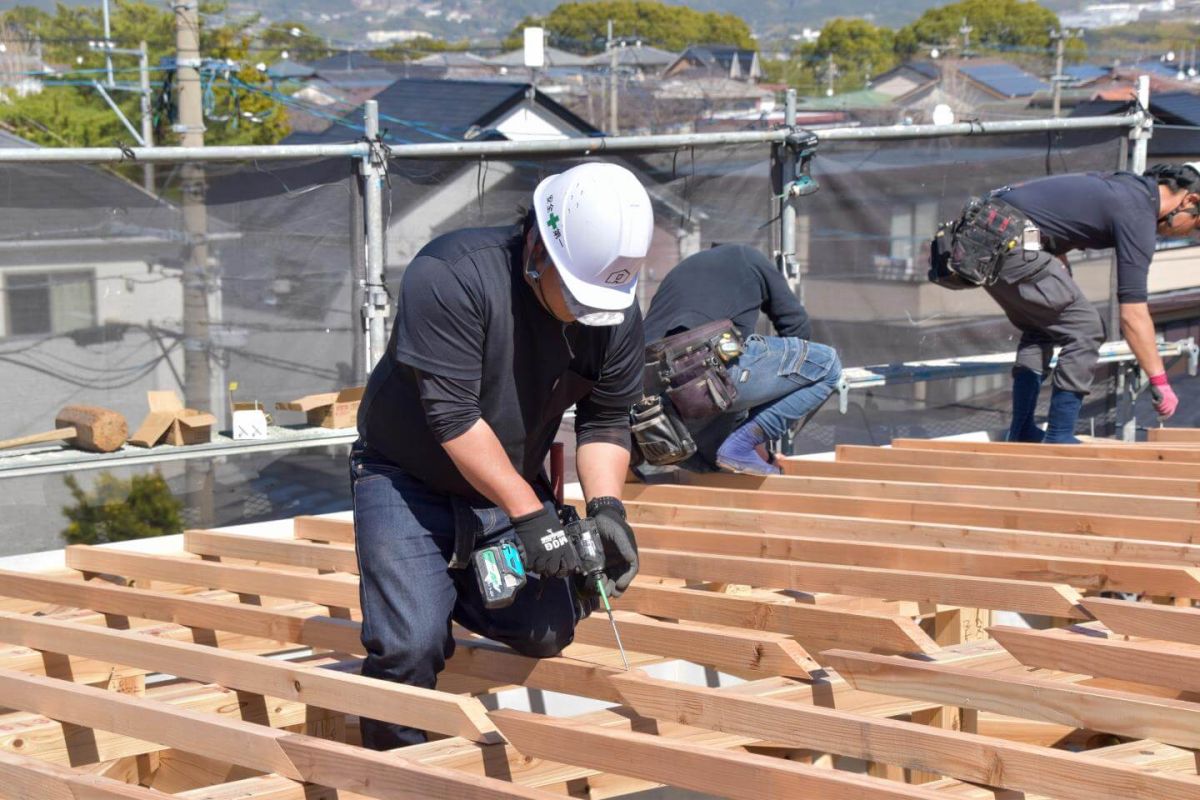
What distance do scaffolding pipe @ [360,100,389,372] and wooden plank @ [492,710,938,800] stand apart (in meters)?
3.43

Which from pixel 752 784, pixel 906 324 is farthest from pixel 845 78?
pixel 752 784

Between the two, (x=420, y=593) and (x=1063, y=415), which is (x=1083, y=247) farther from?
(x=420, y=593)

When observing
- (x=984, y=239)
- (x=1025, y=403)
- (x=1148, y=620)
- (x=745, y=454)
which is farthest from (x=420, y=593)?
(x=1025, y=403)

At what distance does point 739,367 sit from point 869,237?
2116 mm

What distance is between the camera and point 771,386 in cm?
573

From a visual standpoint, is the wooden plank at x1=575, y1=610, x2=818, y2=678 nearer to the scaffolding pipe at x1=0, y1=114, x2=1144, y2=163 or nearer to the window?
the scaffolding pipe at x1=0, y1=114, x2=1144, y2=163

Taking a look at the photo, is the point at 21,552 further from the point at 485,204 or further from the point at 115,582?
the point at 485,204

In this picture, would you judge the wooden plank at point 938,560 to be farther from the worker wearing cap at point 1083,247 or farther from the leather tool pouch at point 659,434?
the worker wearing cap at point 1083,247

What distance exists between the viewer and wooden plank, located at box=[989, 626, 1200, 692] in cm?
304

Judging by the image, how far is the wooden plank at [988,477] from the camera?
500 cm

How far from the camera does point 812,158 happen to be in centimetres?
703

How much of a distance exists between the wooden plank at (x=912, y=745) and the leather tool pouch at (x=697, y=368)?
7.77ft

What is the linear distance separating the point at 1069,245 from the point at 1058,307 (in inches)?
12.4

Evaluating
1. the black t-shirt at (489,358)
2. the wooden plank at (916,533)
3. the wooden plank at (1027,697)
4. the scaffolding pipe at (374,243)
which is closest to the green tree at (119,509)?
the scaffolding pipe at (374,243)
